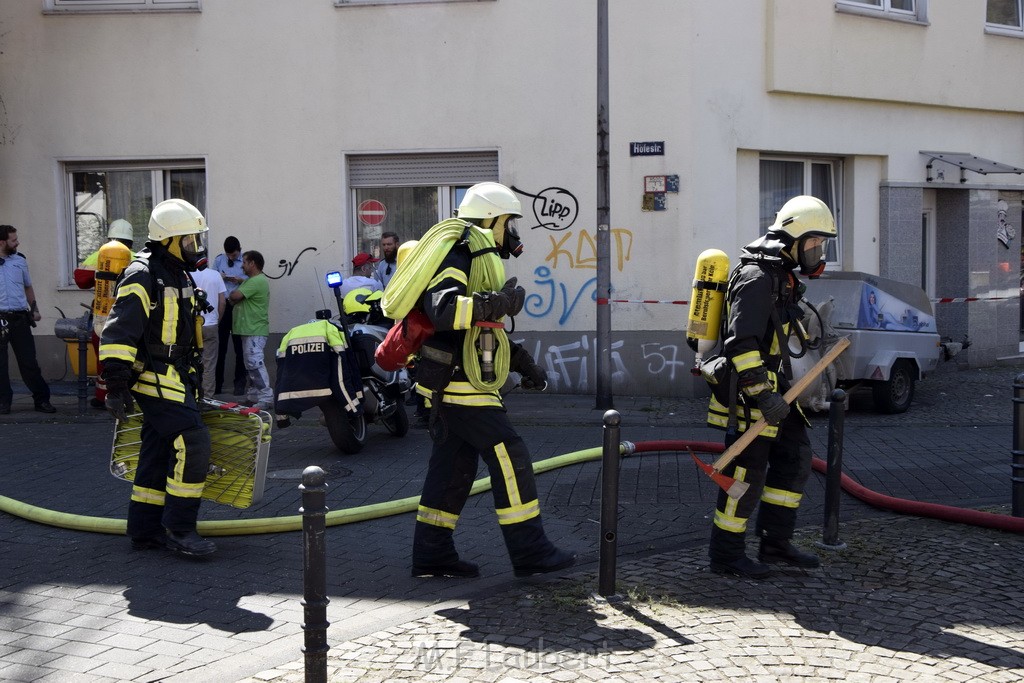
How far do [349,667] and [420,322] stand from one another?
5.68 feet

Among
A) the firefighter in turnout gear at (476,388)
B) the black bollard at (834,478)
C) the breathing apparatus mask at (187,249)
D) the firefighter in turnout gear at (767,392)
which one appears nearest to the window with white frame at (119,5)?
the breathing apparatus mask at (187,249)

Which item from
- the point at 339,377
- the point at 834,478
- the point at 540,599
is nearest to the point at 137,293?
the point at 540,599

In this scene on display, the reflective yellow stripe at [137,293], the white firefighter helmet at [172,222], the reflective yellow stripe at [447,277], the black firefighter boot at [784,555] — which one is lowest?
the black firefighter boot at [784,555]

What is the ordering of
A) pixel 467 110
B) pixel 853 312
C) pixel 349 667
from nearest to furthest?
pixel 349 667, pixel 853 312, pixel 467 110

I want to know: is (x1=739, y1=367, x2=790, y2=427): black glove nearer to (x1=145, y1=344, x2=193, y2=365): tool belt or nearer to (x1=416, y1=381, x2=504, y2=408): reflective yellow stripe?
(x1=416, y1=381, x2=504, y2=408): reflective yellow stripe

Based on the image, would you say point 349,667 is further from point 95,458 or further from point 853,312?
point 853,312

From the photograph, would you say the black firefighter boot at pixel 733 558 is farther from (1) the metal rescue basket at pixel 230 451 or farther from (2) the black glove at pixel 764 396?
(1) the metal rescue basket at pixel 230 451

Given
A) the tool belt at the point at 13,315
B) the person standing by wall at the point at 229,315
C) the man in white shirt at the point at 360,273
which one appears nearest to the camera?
the tool belt at the point at 13,315

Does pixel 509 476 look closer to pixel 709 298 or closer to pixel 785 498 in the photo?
pixel 709 298

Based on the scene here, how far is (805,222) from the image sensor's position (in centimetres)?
554

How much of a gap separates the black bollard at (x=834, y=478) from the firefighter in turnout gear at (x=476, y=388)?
157 cm

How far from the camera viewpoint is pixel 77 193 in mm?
13789

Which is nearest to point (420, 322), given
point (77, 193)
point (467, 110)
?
point (467, 110)

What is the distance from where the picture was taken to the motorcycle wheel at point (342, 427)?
8.66 meters
